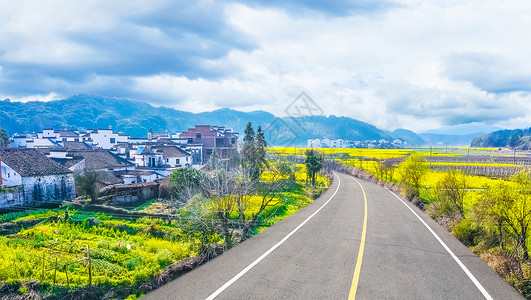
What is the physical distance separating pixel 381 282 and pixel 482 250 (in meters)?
5.62

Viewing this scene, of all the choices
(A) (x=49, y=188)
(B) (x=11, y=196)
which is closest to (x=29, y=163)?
(A) (x=49, y=188)

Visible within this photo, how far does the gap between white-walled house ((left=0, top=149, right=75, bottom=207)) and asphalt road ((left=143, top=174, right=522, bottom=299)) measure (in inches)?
1154

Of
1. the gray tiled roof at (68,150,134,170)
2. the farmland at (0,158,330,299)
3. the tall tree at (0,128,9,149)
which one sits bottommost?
the farmland at (0,158,330,299)

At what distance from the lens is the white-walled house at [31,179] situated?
29.4m

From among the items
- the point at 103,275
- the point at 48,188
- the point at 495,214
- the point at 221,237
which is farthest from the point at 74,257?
the point at 48,188

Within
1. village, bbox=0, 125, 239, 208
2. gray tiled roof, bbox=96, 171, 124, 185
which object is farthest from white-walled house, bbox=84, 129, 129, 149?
gray tiled roof, bbox=96, 171, 124, 185

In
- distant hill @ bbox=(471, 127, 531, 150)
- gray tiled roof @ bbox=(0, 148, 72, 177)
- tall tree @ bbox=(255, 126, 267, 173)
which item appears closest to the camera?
gray tiled roof @ bbox=(0, 148, 72, 177)

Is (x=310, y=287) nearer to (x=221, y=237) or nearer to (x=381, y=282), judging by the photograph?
(x=381, y=282)

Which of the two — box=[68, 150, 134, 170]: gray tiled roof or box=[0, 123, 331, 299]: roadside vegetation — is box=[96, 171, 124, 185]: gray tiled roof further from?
box=[0, 123, 331, 299]: roadside vegetation

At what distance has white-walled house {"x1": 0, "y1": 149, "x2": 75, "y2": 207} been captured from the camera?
2935 cm

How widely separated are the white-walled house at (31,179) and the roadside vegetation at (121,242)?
419cm

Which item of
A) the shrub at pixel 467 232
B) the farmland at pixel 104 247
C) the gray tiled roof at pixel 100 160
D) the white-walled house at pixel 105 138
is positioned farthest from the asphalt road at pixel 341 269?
the white-walled house at pixel 105 138

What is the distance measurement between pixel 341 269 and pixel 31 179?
33.9 m

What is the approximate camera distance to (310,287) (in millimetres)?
6965
